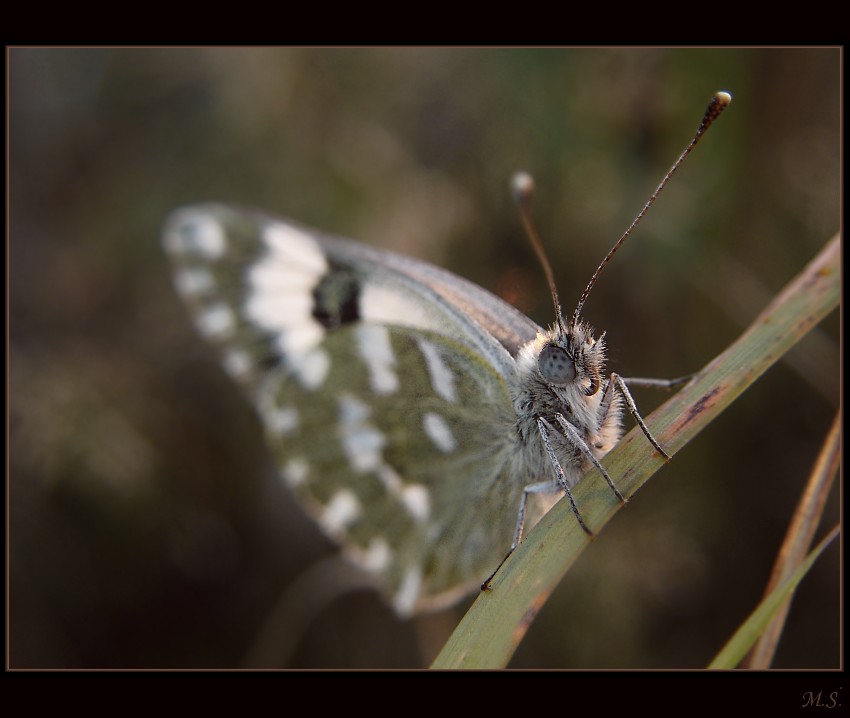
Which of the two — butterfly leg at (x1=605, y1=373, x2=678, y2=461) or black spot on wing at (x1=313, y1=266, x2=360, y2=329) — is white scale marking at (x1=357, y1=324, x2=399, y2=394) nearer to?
black spot on wing at (x1=313, y1=266, x2=360, y2=329)

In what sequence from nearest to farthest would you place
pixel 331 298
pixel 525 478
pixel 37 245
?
pixel 525 478
pixel 331 298
pixel 37 245

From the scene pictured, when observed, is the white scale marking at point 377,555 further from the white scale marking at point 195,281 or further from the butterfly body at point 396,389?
the white scale marking at point 195,281

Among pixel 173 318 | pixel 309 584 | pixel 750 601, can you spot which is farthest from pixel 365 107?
pixel 750 601

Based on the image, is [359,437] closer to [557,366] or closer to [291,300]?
[291,300]

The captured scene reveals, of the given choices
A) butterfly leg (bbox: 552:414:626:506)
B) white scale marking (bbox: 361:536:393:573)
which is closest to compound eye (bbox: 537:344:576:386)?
butterfly leg (bbox: 552:414:626:506)

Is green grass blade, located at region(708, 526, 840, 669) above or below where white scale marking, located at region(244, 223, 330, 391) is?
below

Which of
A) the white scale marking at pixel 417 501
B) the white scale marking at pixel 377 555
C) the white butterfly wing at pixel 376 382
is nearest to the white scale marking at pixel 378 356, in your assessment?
the white butterfly wing at pixel 376 382

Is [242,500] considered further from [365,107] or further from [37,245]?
[365,107]
